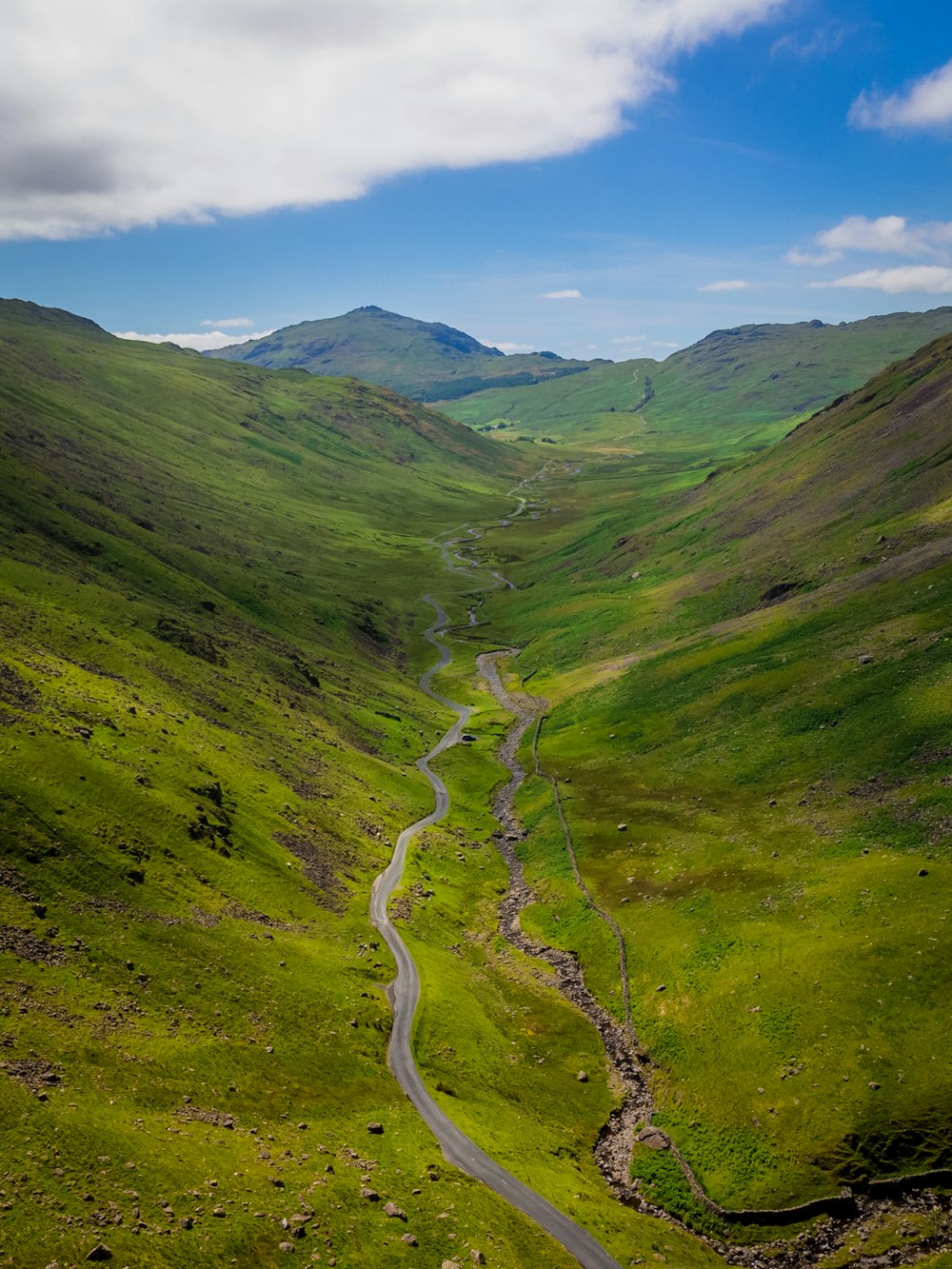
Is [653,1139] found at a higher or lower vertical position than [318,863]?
lower

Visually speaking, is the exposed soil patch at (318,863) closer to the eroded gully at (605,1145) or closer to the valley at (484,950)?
the valley at (484,950)

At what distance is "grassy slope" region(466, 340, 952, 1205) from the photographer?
2340 inches

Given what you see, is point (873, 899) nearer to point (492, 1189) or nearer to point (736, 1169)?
point (736, 1169)

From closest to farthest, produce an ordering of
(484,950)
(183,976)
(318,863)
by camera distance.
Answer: (183,976), (484,950), (318,863)

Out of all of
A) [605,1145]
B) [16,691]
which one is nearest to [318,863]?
[16,691]

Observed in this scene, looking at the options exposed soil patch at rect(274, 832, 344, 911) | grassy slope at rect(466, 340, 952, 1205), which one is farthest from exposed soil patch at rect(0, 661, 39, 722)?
grassy slope at rect(466, 340, 952, 1205)

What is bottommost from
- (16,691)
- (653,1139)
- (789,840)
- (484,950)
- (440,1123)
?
(653,1139)

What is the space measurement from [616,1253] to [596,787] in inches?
2957

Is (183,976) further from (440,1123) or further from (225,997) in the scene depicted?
(440,1123)

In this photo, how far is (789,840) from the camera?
297 ft

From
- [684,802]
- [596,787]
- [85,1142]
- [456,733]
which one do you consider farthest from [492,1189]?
[456,733]

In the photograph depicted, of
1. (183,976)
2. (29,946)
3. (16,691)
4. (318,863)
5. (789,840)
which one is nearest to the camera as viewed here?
(29,946)

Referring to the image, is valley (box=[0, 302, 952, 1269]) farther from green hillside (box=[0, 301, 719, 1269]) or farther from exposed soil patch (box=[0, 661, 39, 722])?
exposed soil patch (box=[0, 661, 39, 722])

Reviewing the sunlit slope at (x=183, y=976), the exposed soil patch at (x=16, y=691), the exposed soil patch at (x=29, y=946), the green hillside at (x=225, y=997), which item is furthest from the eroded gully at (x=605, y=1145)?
the exposed soil patch at (x=16, y=691)
